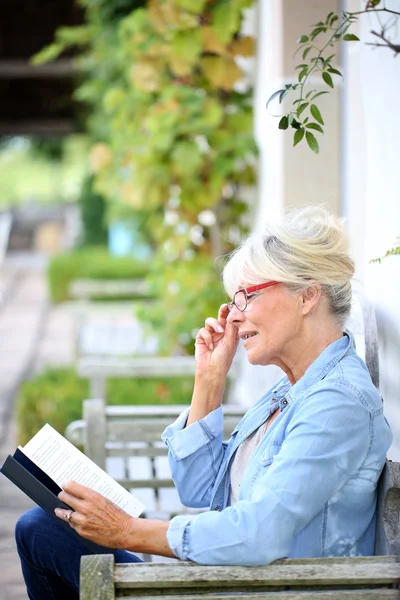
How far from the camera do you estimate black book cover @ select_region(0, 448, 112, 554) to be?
1.79 meters

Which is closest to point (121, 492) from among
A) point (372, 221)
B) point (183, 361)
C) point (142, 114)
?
point (372, 221)

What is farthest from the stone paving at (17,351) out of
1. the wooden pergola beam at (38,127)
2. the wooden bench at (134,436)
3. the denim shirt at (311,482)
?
the wooden pergola beam at (38,127)

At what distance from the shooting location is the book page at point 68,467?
1818mm

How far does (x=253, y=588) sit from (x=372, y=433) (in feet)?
1.20

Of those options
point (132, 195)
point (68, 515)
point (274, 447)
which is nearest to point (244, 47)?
point (132, 195)

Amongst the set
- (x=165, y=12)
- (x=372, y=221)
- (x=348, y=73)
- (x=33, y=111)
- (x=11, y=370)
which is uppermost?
(x=33, y=111)

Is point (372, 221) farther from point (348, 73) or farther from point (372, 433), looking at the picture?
point (372, 433)

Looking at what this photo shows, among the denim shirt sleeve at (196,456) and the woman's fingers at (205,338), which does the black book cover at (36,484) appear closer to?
the denim shirt sleeve at (196,456)

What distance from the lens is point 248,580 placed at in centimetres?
154

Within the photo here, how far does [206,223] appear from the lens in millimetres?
4922

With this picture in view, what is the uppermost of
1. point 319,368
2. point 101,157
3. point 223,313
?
point 101,157

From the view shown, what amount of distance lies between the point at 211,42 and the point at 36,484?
290cm

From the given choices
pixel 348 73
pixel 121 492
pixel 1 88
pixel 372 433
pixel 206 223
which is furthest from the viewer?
pixel 1 88

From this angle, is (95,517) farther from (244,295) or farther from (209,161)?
(209,161)
